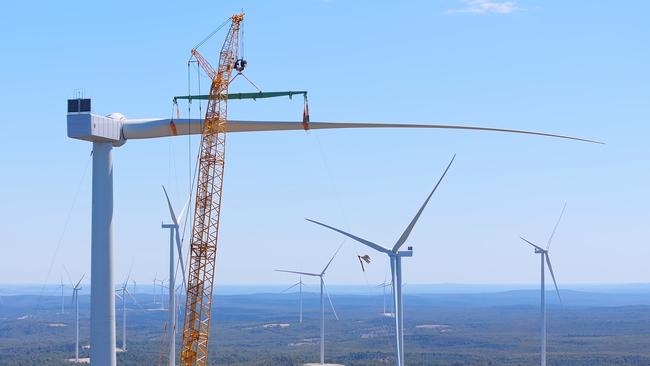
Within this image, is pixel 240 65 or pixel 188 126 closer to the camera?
pixel 188 126

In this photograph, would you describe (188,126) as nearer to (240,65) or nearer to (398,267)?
(240,65)

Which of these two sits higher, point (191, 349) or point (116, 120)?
point (116, 120)

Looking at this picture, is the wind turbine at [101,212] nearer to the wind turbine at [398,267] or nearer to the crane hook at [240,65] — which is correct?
the crane hook at [240,65]

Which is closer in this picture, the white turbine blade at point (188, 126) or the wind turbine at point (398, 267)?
the white turbine blade at point (188, 126)

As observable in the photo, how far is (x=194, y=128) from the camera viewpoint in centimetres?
4331

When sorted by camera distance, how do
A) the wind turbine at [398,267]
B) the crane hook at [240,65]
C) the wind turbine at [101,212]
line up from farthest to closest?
the wind turbine at [398,267]
the crane hook at [240,65]
the wind turbine at [101,212]

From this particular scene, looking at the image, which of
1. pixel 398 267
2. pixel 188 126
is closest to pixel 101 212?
pixel 188 126

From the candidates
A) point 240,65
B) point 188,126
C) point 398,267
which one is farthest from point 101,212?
point 398,267

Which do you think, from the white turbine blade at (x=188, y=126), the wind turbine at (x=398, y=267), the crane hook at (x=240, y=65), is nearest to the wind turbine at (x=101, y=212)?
the white turbine blade at (x=188, y=126)

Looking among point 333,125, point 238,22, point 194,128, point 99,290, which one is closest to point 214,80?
point 238,22

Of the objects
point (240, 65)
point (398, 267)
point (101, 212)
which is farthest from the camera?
point (398, 267)

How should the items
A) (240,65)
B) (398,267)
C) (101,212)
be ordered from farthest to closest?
(398,267), (240,65), (101,212)

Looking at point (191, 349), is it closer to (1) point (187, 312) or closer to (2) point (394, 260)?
(1) point (187, 312)

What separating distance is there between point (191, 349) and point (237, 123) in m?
24.2
